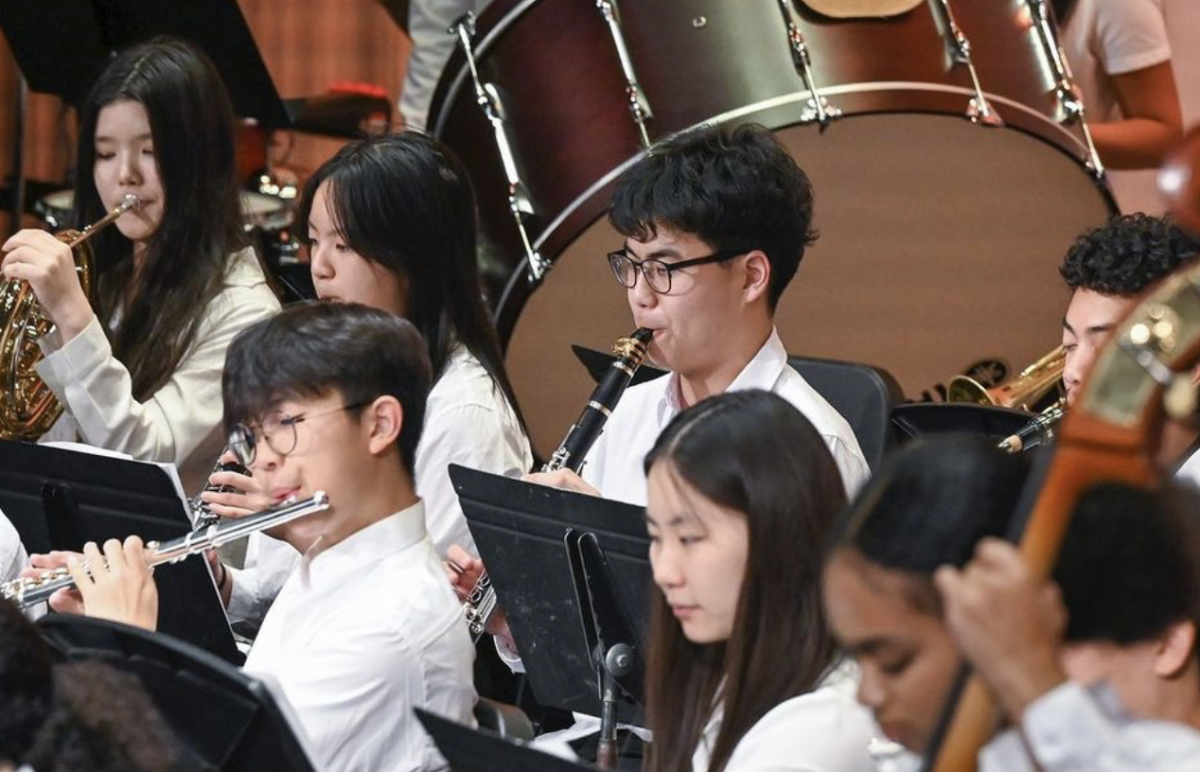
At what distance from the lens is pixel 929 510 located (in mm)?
1479

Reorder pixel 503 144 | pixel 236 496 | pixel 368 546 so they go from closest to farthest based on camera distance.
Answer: pixel 368 546
pixel 236 496
pixel 503 144

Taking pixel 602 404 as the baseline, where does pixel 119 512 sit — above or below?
above

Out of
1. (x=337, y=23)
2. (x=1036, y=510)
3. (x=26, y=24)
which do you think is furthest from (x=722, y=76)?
(x=337, y=23)

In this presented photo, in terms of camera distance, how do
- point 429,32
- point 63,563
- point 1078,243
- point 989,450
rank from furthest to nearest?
point 429,32
point 1078,243
point 63,563
point 989,450

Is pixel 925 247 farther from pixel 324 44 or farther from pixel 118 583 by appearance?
pixel 324 44

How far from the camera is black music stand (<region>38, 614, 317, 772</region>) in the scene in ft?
5.51

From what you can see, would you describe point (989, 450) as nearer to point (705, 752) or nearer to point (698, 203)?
point (705, 752)

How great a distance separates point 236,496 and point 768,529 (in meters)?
0.82

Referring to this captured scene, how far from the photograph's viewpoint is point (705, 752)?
1912 millimetres

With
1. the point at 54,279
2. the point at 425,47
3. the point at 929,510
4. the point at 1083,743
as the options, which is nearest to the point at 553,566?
the point at 929,510

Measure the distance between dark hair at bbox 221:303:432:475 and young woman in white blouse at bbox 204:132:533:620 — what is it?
1.45ft

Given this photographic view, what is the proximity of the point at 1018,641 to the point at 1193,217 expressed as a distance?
28 centimetres

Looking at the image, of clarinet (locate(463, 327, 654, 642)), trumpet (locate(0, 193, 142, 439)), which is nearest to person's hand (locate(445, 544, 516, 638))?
clarinet (locate(463, 327, 654, 642))

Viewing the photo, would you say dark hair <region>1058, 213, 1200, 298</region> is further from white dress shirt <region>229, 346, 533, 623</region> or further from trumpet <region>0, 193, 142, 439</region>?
trumpet <region>0, 193, 142, 439</region>
